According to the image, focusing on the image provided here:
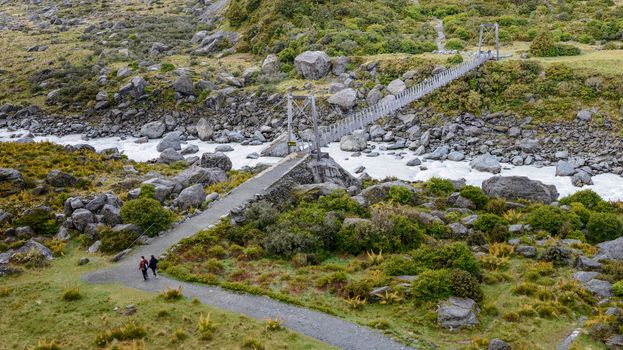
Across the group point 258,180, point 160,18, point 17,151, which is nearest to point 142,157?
point 17,151

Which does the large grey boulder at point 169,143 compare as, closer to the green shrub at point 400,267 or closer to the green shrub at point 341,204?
the green shrub at point 341,204

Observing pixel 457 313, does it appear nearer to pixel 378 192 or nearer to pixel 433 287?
pixel 433 287

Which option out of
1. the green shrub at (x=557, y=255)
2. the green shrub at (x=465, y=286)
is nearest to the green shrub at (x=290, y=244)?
the green shrub at (x=465, y=286)

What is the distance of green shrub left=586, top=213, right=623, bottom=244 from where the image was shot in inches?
875

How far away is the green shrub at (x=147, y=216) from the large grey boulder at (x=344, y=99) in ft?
75.4

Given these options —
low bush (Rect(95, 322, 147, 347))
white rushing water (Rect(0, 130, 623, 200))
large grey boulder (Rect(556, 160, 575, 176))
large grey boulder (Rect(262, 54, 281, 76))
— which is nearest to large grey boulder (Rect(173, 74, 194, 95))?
large grey boulder (Rect(262, 54, 281, 76))

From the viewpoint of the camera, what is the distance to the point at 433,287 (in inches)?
651

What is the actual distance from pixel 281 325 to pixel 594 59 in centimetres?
3630

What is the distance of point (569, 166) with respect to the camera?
31578 millimetres

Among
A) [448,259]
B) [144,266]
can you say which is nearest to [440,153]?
[448,259]

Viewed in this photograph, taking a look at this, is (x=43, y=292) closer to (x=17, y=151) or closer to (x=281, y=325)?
(x=281, y=325)

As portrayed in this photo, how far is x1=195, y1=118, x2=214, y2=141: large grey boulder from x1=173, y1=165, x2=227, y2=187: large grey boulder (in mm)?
12279

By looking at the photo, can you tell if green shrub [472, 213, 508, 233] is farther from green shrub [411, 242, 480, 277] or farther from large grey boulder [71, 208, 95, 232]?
large grey boulder [71, 208, 95, 232]

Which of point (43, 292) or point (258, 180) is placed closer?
point (43, 292)
